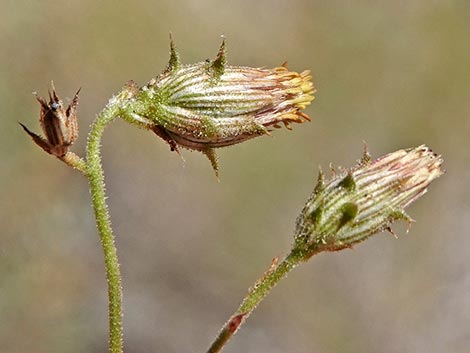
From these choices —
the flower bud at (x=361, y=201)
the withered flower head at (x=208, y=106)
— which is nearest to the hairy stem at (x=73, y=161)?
the withered flower head at (x=208, y=106)

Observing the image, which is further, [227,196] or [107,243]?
[227,196]

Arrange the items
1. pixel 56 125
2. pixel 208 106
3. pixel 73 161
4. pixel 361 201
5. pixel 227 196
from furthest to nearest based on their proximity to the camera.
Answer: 1. pixel 227 196
2. pixel 208 106
3. pixel 361 201
4. pixel 73 161
5. pixel 56 125

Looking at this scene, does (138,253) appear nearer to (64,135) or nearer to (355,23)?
(355,23)

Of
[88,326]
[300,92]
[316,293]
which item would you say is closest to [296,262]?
[300,92]

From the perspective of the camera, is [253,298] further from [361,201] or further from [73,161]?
[73,161]

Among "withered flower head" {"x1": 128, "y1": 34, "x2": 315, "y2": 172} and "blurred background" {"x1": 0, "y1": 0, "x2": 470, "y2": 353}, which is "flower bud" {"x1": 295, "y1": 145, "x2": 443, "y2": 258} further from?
"blurred background" {"x1": 0, "y1": 0, "x2": 470, "y2": 353}

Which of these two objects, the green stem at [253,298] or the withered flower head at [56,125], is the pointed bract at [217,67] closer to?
the withered flower head at [56,125]

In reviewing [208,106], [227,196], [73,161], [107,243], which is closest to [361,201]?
[208,106]
